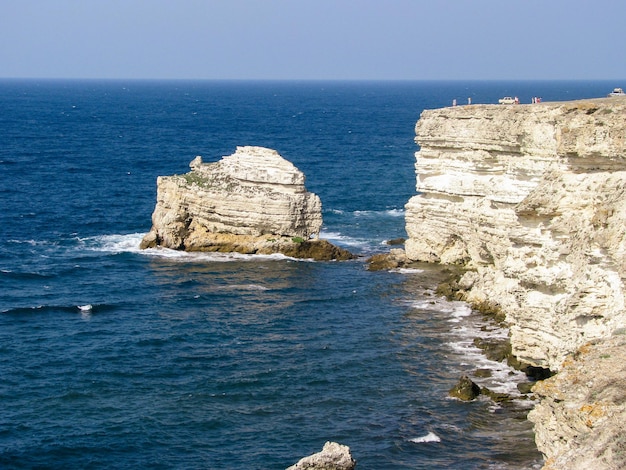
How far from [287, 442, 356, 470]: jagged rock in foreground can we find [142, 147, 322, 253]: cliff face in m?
35.3

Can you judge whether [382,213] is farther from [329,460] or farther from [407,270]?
[329,460]

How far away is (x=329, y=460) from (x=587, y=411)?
32.2 ft

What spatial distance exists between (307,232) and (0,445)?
33032 millimetres

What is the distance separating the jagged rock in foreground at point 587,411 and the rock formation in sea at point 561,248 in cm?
5

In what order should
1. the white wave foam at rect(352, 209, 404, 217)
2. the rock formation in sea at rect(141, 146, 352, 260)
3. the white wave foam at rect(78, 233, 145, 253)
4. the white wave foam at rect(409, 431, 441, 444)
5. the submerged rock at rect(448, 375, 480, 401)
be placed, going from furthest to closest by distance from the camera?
the white wave foam at rect(352, 209, 404, 217)
the white wave foam at rect(78, 233, 145, 253)
the rock formation in sea at rect(141, 146, 352, 260)
the submerged rock at rect(448, 375, 480, 401)
the white wave foam at rect(409, 431, 441, 444)

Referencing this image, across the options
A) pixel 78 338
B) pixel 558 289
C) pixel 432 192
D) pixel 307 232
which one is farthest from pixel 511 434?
pixel 307 232

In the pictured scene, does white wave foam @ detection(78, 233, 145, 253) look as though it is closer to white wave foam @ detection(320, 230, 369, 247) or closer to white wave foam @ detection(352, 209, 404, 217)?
white wave foam @ detection(320, 230, 369, 247)

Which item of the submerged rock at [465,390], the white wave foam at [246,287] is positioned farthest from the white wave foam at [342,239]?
the submerged rock at [465,390]

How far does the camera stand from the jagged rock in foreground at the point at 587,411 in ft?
66.6

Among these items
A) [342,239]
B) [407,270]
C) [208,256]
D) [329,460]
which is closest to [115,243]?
[208,256]

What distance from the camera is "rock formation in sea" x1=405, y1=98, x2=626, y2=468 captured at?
24250 millimetres

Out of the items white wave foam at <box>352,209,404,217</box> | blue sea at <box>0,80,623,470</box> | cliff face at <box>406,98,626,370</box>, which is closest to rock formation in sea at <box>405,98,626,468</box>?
cliff face at <box>406,98,626,370</box>

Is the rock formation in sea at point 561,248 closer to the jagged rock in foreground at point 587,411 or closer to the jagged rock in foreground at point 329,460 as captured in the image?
the jagged rock in foreground at point 587,411

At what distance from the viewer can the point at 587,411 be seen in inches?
864
